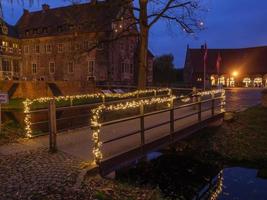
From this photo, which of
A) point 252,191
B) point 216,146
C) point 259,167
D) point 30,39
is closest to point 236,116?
point 216,146

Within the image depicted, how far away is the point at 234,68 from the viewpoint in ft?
188

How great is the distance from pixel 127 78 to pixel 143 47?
29300mm

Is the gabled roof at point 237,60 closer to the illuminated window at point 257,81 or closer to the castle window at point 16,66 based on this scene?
the illuminated window at point 257,81

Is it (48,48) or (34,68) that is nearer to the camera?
(48,48)

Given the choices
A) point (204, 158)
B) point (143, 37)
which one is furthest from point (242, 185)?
point (143, 37)

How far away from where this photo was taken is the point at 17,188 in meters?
6.46

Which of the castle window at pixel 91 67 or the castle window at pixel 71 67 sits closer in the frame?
the castle window at pixel 91 67

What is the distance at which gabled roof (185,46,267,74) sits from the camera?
56.1 metres

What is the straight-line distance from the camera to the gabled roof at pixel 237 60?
56125mm

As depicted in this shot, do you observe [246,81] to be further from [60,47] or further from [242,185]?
[242,185]

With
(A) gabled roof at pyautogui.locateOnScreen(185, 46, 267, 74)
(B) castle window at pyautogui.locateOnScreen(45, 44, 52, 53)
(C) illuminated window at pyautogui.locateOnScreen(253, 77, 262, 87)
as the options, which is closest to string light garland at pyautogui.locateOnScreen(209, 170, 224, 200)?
(B) castle window at pyautogui.locateOnScreen(45, 44, 52, 53)

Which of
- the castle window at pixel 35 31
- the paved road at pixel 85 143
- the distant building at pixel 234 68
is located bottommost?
the paved road at pixel 85 143

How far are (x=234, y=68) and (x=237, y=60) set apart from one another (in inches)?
79.2

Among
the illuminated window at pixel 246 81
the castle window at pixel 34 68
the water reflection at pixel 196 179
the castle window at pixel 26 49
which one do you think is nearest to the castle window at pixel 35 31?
the castle window at pixel 26 49
